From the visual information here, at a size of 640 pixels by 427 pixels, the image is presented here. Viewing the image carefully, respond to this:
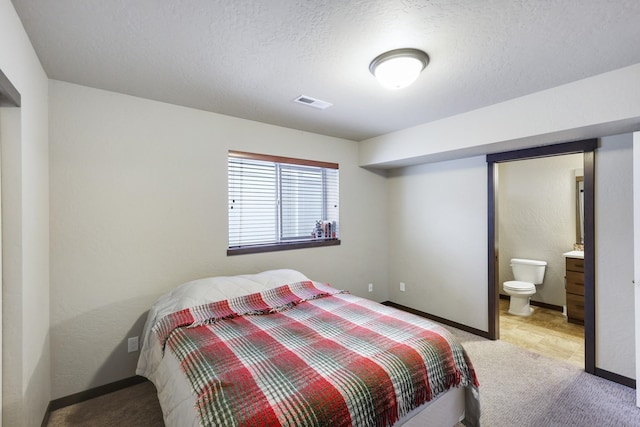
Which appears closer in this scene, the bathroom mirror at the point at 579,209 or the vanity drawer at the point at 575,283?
the vanity drawer at the point at 575,283

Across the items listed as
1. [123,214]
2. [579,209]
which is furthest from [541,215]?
[123,214]

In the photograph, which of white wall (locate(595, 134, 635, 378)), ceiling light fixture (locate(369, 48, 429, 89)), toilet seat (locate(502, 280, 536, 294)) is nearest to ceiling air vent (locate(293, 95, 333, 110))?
ceiling light fixture (locate(369, 48, 429, 89))

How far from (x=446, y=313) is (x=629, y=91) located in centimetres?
279

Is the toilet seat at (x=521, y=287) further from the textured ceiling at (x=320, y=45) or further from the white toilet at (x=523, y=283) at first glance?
the textured ceiling at (x=320, y=45)

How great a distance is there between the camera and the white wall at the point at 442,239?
3480 mm

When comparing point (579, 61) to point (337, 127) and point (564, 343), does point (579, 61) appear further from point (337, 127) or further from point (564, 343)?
point (564, 343)

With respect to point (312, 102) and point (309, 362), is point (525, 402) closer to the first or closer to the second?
point (309, 362)

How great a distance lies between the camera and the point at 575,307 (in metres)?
3.77

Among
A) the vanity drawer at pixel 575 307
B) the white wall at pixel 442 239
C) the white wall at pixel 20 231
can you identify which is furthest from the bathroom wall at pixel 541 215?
the white wall at pixel 20 231

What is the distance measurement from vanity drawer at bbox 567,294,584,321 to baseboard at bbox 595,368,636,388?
4.65ft

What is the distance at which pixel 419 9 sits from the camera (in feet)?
4.77

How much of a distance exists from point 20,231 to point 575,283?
533 cm

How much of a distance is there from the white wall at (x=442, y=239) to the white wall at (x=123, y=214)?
82.0 inches

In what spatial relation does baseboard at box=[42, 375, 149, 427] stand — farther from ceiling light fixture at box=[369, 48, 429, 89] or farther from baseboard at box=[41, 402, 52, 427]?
ceiling light fixture at box=[369, 48, 429, 89]
